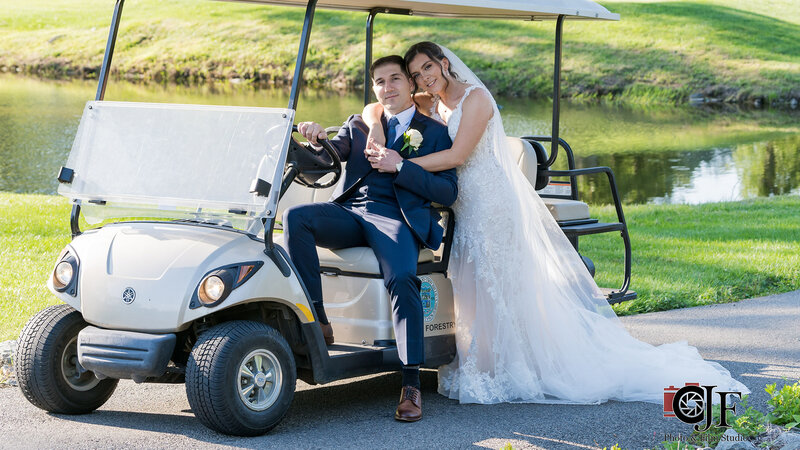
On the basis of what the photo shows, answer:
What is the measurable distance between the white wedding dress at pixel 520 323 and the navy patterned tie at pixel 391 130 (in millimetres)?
271

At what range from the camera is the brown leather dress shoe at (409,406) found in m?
4.19

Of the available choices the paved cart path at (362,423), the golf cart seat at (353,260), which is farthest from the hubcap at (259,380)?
the golf cart seat at (353,260)

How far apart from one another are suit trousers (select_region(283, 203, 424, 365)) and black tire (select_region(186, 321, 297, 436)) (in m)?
0.42

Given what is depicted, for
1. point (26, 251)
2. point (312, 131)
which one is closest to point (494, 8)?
point (312, 131)

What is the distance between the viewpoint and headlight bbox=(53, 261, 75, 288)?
3998 mm

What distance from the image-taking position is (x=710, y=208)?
11.6m

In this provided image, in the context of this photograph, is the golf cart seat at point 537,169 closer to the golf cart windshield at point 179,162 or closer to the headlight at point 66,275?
the golf cart windshield at point 179,162

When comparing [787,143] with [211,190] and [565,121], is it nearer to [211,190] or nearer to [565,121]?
[565,121]

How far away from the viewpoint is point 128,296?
3.80 metres

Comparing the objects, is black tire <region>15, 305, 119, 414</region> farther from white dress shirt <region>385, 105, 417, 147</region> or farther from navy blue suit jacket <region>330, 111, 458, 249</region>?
white dress shirt <region>385, 105, 417, 147</region>

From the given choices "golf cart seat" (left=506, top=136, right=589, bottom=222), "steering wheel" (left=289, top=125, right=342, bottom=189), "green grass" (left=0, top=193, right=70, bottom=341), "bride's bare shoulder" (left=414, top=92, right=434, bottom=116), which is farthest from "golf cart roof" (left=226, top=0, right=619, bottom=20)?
"green grass" (left=0, top=193, right=70, bottom=341)

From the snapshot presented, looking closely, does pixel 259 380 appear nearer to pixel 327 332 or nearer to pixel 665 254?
pixel 327 332

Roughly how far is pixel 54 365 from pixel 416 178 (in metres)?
1.73

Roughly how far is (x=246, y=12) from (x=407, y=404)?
37.2m
